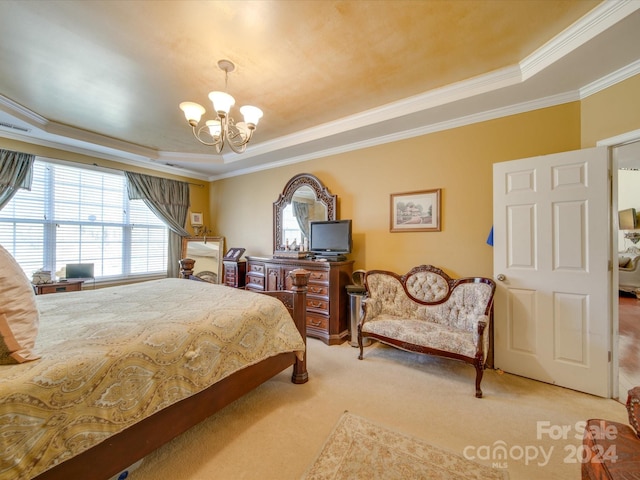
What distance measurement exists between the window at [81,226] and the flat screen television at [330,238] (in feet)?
10.3

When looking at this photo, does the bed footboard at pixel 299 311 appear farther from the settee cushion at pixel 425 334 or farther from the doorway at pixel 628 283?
the doorway at pixel 628 283

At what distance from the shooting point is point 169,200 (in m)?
4.76

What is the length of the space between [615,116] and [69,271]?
6305 mm

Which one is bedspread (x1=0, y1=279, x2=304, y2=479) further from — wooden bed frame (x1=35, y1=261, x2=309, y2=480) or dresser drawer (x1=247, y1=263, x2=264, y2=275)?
dresser drawer (x1=247, y1=263, x2=264, y2=275)

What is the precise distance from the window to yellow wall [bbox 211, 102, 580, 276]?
299 cm

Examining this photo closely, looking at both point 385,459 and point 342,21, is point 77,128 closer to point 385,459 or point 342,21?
point 342,21

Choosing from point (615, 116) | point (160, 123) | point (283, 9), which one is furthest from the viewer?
point (160, 123)

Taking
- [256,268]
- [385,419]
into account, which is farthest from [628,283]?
[256,268]

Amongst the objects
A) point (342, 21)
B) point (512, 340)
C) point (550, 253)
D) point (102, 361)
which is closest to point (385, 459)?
point (102, 361)

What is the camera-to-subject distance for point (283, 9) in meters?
A: 1.64

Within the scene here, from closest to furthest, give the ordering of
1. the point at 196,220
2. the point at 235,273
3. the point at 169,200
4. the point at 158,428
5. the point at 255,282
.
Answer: the point at 158,428 → the point at 255,282 → the point at 235,273 → the point at 169,200 → the point at 196,220

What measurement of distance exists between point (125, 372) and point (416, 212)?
3.03 metres

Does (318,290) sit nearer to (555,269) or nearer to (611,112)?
(555,269)

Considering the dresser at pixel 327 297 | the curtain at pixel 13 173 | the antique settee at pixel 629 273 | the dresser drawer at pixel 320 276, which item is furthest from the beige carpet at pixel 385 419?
the antique settee at pixel 629 273
